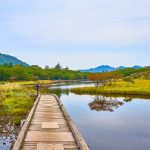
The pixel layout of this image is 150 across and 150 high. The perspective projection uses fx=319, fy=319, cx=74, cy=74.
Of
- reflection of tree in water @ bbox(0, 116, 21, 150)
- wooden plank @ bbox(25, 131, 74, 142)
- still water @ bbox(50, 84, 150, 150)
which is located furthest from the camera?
still water @ bbox(50, 84, 150, 150)

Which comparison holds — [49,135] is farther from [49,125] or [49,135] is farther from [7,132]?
[7,132]

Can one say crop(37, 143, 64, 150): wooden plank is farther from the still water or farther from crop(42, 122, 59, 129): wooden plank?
crop(42, 122, 59, 129): wooden plank

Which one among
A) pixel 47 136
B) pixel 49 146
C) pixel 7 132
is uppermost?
pixel 47 136

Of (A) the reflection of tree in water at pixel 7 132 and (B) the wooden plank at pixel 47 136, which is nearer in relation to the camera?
(B) the wooden plank at pixel 47 136

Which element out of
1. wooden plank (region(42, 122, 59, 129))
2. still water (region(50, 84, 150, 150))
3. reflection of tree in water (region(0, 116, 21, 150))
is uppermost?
wooden plank (region(42, 122, 59, 129))

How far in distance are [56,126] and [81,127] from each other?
6.94 meters

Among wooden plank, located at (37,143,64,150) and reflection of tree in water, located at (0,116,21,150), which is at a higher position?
wooden plank, located at (37,143,64,150)

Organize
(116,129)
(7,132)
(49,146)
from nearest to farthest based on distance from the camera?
(49,146) → (7,132) → (116,129)

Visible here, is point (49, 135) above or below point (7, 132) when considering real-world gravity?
above

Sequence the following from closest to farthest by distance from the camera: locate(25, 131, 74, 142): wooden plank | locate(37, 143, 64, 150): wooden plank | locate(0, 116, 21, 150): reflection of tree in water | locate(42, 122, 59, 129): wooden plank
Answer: locate(37, 143, 64, 150): wooden plank
locate(25, 131, 74, 142): wooden plank
locate(0, 116, 21, 150): reflection of tree in water
locate(42, 122, 59, 129): wooden plank

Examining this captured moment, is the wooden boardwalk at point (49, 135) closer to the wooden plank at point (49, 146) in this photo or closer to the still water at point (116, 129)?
the wooden plank at point (49, 146)

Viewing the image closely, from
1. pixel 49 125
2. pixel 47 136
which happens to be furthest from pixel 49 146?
pixel 49 125

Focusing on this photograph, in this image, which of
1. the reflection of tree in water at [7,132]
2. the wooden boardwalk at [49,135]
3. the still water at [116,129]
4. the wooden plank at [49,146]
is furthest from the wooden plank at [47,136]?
the still water at [116,129]

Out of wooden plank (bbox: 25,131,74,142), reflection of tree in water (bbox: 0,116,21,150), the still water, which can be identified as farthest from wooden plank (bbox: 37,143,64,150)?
the still water
